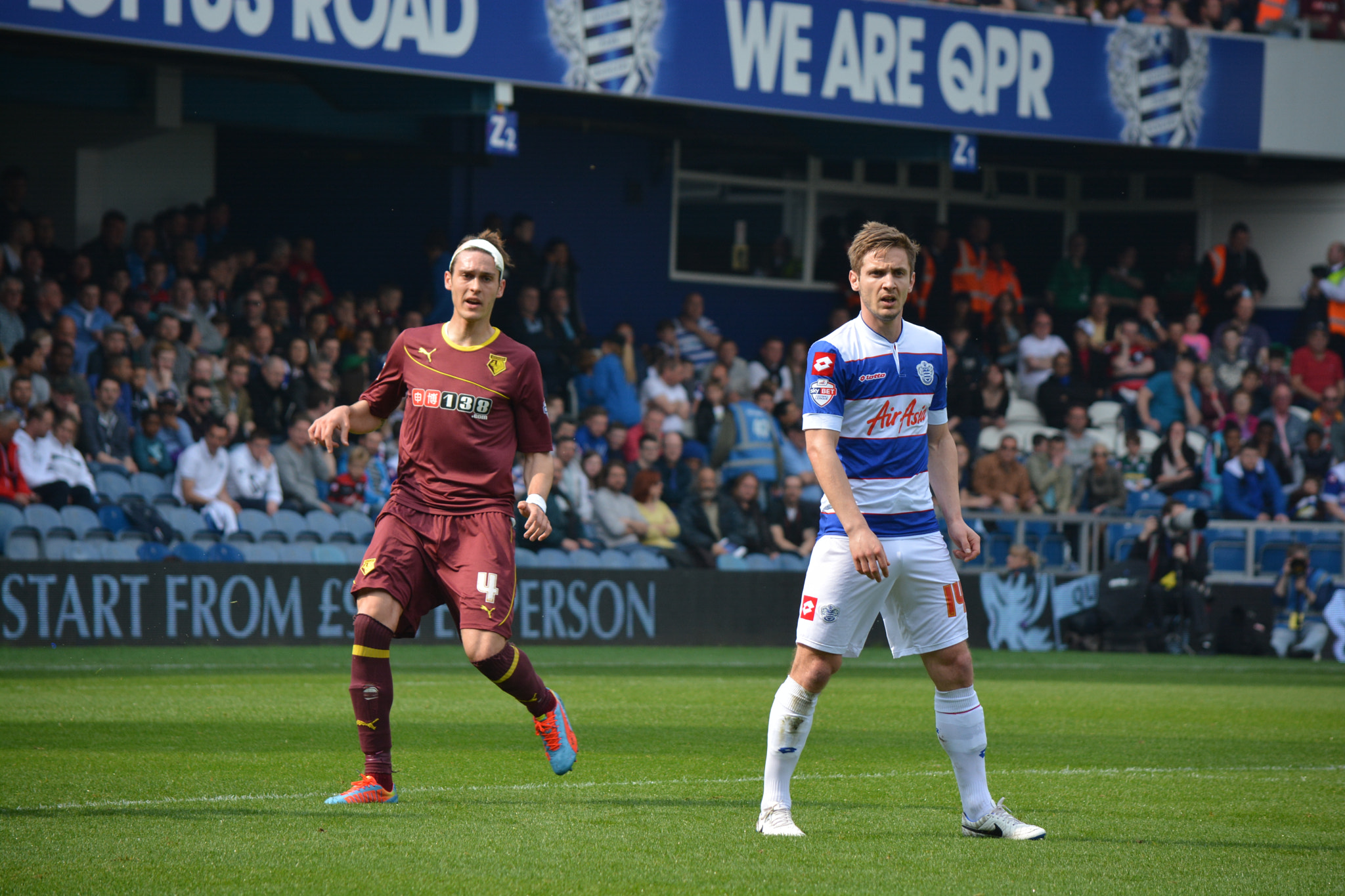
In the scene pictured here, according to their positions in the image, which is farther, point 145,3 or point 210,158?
point 210,158

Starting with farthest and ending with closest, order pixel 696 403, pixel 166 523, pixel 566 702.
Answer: pixel 696 403
pixel 166 523
pixel 566 702

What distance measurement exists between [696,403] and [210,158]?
6.84 m

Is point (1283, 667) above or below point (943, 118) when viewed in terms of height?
below

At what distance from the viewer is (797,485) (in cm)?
1805

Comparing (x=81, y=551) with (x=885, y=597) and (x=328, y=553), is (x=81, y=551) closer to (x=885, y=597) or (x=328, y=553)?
(x=328, y=553)

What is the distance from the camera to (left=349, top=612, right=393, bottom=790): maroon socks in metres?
6.19

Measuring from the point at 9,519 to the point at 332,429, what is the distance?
8478 millimetres

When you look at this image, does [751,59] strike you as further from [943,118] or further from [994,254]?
[994,254]

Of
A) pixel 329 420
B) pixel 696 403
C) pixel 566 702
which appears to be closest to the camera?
pixel 329 420

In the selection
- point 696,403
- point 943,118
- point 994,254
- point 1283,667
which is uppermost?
point 943,118

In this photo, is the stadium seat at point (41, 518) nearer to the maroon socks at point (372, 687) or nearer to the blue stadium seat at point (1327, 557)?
the maroon socks at point (372, 687)

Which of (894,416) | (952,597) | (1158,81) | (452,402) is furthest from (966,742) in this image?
(1158,81)

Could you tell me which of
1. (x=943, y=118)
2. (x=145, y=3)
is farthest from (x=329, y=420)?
(x=943, y=118)

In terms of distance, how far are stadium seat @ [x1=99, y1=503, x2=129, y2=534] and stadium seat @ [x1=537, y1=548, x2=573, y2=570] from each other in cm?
390
